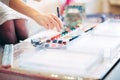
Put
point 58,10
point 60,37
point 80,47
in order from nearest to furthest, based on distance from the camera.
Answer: point 80,47 < point 60,37 < point 58,10

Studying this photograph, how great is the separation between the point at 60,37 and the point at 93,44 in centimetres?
14

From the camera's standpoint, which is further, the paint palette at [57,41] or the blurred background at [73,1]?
the blurred background at [73,1]

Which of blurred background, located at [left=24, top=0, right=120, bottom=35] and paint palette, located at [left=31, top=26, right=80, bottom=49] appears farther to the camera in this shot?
blurred background, located at [left=24, top=0, right=120, bottom=35]

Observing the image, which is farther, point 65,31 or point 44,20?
point 65,31

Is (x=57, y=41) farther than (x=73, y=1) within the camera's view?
No

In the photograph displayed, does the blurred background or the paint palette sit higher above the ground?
the blurred background

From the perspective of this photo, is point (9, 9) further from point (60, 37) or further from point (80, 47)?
point (80, 47)

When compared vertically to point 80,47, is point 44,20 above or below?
above

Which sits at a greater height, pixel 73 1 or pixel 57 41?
pixel 73 1

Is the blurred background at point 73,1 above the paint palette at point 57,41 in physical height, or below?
above

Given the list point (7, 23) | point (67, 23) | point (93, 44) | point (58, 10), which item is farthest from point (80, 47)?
point (58, 10)

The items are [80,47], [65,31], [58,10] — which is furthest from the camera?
[58,10]

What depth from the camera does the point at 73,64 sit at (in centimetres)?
70

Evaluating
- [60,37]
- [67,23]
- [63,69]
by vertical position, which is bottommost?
[63,69]
